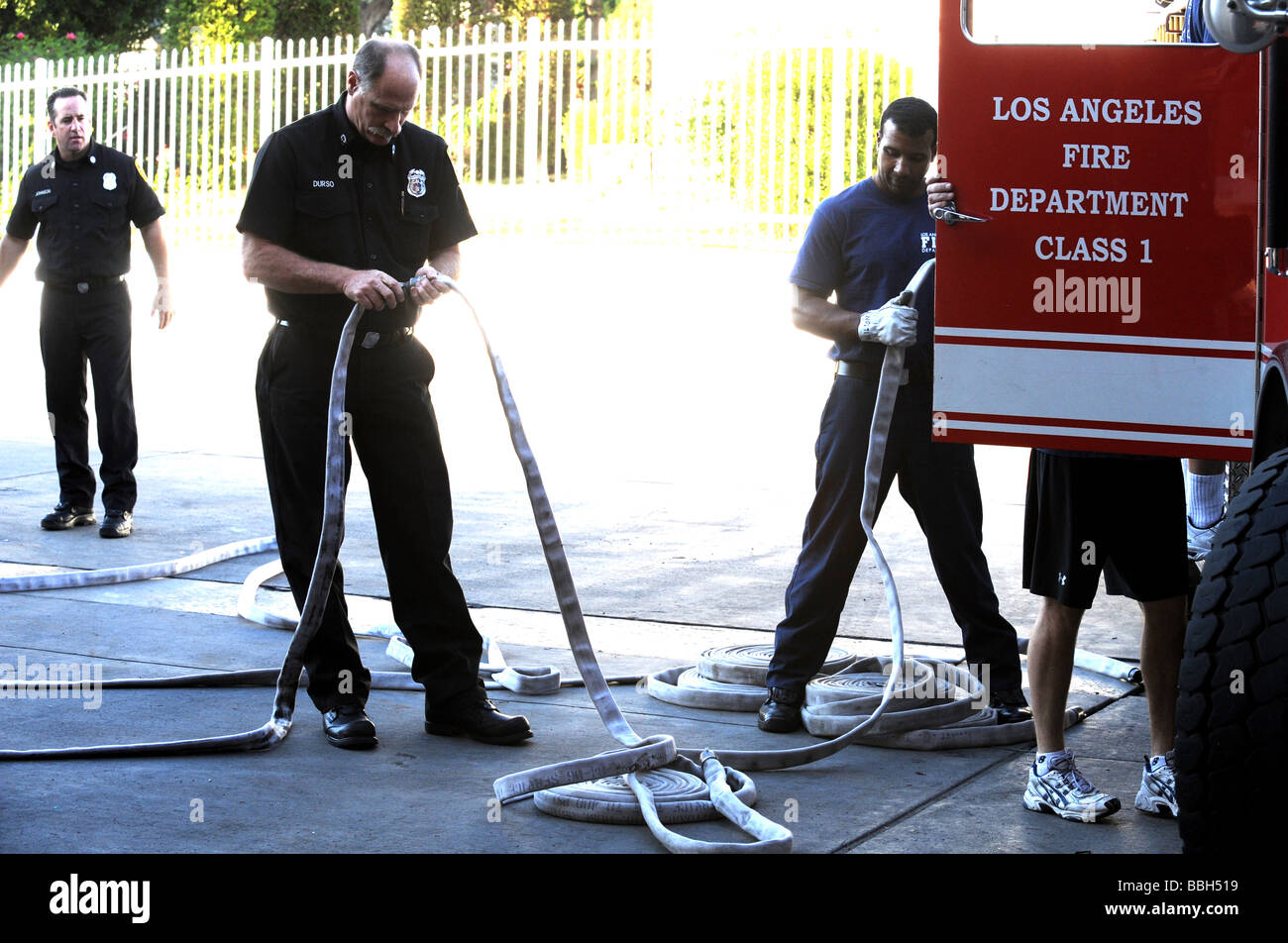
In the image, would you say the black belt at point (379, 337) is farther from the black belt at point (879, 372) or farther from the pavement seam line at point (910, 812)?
the pavement seam line at point (910, 812)

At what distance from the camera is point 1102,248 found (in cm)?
405

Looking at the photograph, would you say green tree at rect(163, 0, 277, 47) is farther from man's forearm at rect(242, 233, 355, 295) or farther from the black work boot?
the black work boot

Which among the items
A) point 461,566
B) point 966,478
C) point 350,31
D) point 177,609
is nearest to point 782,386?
point 461,566

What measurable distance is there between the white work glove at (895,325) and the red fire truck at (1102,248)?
1.65 ft

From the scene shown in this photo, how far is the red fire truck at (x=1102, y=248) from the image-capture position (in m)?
3.95

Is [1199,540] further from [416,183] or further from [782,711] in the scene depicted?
[416,183]

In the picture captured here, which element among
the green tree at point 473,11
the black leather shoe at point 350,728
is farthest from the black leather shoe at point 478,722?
the green tree at point 473,11

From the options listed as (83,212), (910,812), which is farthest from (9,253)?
(910,812)

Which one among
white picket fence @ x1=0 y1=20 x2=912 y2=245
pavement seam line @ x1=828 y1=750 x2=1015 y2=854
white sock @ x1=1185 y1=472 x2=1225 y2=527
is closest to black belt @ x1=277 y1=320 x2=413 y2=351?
pavement seam line @ x1=828 y1=750 x2=1015 y2=854

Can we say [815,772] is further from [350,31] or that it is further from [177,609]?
[350,31]

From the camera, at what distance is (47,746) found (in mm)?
4652

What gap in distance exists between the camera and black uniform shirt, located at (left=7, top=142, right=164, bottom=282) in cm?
816

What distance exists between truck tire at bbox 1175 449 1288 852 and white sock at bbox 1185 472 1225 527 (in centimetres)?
374
